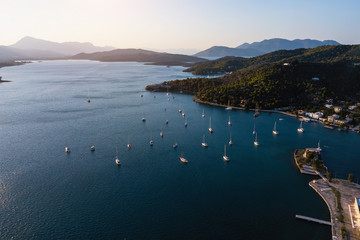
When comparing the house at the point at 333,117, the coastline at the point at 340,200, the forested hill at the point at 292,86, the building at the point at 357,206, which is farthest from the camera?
the forested hill at the point at 292,86

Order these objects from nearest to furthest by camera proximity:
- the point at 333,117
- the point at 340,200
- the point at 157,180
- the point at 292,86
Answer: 1. the point at 340,200
2. the point at 157,180
3. the point at 333,117
4. the point at 292,86

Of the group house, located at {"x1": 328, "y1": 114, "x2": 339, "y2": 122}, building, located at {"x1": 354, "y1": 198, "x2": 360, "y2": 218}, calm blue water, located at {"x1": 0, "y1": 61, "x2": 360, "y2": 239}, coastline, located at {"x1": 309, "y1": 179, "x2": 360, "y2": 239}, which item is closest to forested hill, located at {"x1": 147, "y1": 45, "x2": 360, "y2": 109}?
house, located at {"x1": 328, "y1": 114, "x2": 339, "y2": 122}

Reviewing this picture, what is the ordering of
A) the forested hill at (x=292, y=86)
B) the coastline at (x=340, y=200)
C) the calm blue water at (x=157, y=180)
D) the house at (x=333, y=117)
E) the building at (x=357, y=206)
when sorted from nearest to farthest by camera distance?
the coastline at (x=340, y=200), the building at (x=357, y=206), the calm blue water at (x=157, y=180), the house at (x=333, y=117), the forested hill at (x=292, y=86)

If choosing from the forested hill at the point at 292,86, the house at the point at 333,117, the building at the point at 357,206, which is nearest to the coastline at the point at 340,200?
the building at the point at 357,206

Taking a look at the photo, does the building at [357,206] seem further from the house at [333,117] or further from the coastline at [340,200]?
the house at [333,117]

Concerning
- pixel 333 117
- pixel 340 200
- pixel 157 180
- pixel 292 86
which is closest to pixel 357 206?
pixel 340 200

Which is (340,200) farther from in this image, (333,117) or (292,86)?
(292,86)

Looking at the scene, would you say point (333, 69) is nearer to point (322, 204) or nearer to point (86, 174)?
point (322, 204)

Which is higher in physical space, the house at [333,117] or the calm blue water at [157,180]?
the house at [333,117]
